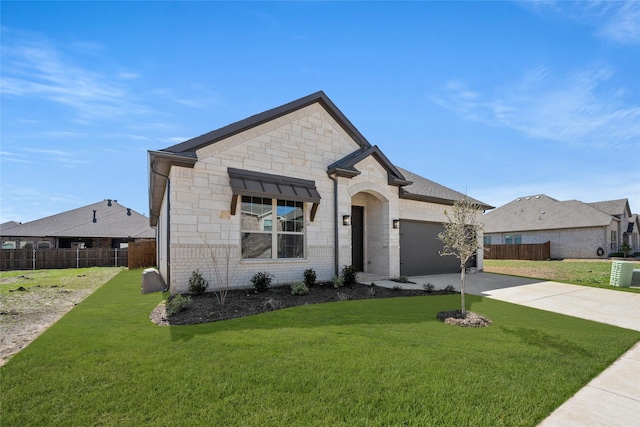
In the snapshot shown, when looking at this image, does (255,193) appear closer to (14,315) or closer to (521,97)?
(14,315)

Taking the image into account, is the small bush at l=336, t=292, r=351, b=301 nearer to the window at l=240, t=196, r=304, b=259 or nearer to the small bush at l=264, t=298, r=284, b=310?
the small bush at l=264, t=298, r=284, b=310

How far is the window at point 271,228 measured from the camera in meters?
9.31

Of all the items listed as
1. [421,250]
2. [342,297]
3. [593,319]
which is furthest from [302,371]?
[421,250]

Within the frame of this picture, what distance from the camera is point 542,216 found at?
104 ft

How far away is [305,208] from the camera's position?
405 inches

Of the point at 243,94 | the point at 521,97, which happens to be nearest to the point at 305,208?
the point at 243,94

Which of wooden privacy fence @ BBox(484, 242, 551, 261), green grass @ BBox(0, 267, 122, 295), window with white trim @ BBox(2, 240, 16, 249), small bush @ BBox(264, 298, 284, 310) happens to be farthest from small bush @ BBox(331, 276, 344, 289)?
window with white trim @ BBox(2, 240, 16, 249)

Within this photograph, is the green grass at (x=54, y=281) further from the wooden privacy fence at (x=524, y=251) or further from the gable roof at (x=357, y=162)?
the wooden privacy fence at (x=524, y=251)

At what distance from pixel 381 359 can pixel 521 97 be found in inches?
455

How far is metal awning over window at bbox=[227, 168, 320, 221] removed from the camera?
28.3ft

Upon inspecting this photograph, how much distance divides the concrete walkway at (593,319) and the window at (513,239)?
2365 centimetres

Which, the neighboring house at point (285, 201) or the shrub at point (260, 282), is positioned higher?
the neighboring house at point (285, 201)

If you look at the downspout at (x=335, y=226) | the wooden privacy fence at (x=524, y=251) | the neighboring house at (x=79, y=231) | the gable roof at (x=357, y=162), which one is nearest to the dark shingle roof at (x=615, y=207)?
the wooden privacy fence at (x=524, y=251)

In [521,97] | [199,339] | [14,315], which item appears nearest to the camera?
[199,339]
